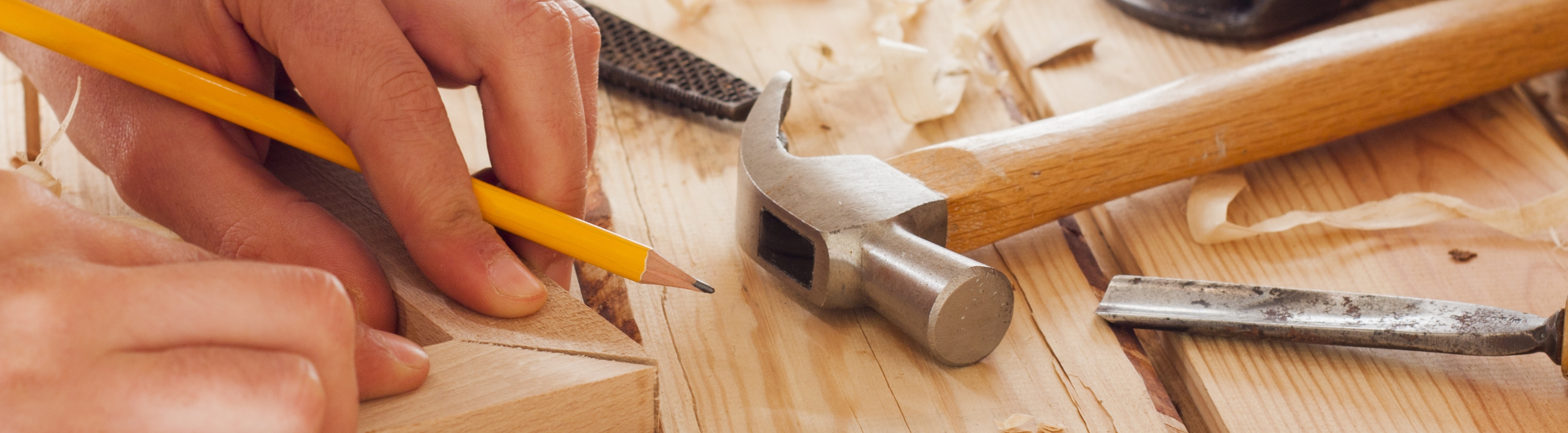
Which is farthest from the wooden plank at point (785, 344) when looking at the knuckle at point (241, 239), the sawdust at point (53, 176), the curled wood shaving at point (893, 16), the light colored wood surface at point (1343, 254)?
the sawdust at point (53, 176)

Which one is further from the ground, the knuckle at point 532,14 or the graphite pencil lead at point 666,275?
the knuckle at point 532,14

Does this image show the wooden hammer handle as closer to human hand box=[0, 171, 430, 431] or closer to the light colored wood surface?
the light colored wood surface

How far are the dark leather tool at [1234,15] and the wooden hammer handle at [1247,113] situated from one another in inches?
7.5

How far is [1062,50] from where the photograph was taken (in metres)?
1.44

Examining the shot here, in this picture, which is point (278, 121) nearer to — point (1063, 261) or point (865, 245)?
point (865, 245)

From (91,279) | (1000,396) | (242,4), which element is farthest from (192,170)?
(1000,396)

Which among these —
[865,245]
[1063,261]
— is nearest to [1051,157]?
[1063,261]

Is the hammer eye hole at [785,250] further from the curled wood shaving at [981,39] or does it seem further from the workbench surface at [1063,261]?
the curled wood shaving at [981,39]

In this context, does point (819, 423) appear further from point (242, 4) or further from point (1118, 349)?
point (242, 4)

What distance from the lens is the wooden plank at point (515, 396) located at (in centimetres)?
68

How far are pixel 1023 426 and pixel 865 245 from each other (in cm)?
21

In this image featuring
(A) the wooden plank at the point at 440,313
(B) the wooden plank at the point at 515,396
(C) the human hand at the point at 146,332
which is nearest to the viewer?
(C) the human hand at the point at 146,332

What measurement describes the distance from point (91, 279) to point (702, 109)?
832 mm

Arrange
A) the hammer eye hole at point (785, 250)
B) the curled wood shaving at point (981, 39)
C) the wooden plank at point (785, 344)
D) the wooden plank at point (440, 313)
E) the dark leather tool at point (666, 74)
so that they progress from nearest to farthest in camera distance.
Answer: the wooden plank at point (440, 313)
the wooden plank at point (785, 344)
the hammer eye hole at point (785, 250)
the dark leather tool at point (666, 74)
the curled wood shaving at point (981, 39)
